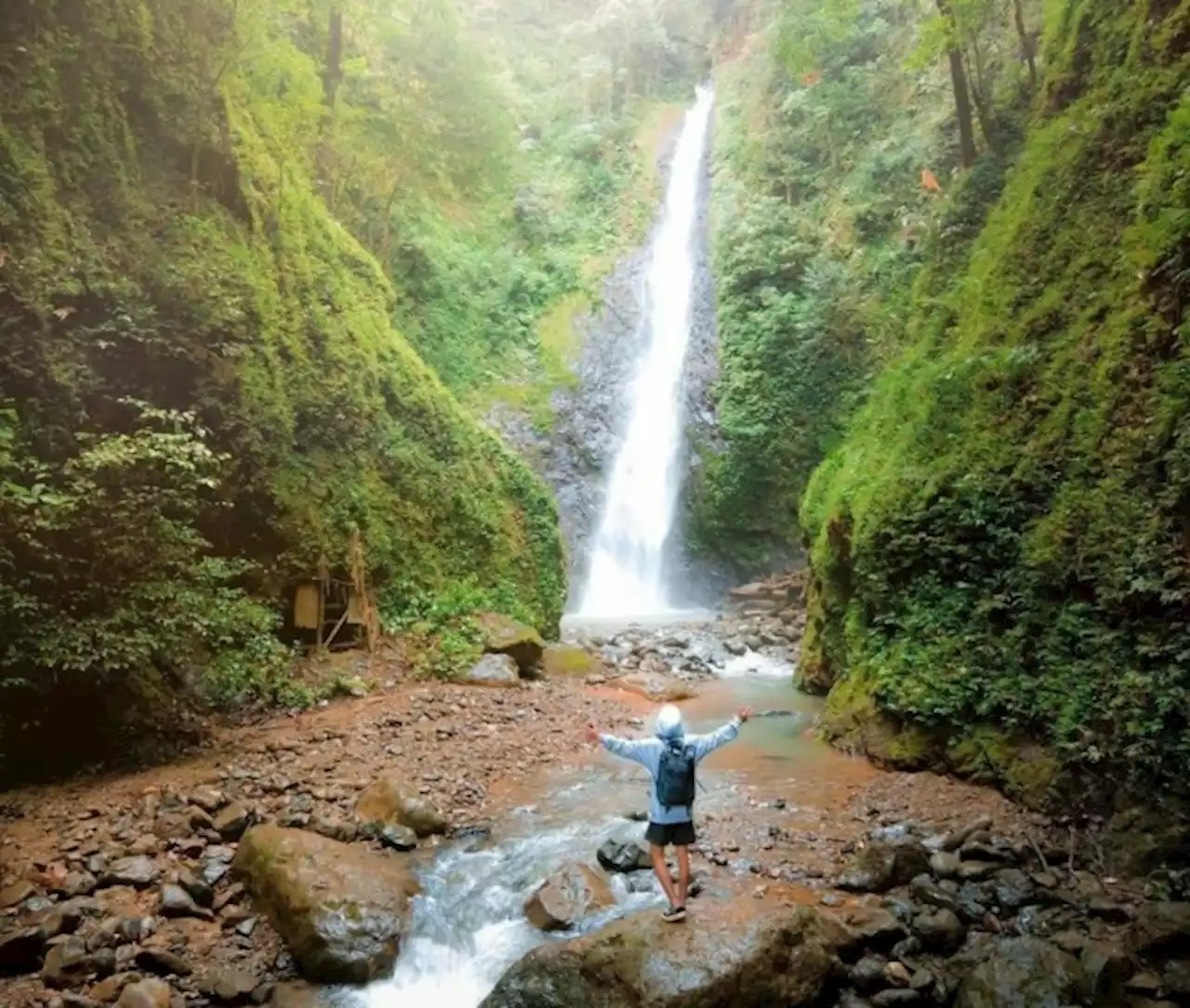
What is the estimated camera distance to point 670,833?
5438 mm

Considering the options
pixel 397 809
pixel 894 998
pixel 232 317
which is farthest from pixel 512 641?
pixel 894 998

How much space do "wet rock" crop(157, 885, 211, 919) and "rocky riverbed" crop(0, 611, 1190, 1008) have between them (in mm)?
17

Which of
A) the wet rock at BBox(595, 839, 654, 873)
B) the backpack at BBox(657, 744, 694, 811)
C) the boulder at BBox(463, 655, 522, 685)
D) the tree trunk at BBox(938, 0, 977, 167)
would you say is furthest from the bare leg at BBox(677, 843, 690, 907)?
the tree trunk at BBox(938, 0, 977, 167)

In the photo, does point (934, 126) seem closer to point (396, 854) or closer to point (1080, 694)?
point (1080, 694)

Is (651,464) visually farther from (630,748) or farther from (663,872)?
(663,872)

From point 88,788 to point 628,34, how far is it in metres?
35.6

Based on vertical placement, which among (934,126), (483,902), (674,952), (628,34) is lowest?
(483,902)

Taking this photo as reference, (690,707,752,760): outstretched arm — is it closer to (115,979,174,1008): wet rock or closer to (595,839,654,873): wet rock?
(595,839,654,873): wet rock

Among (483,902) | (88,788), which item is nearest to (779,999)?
(483,902)

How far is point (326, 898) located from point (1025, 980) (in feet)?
13.6

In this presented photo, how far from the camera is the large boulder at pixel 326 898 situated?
5.44 m

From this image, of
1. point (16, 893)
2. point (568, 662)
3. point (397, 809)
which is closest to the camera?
point (16, 893)

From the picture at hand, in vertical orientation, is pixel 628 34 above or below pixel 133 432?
above

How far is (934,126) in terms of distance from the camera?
20453 millimetres
